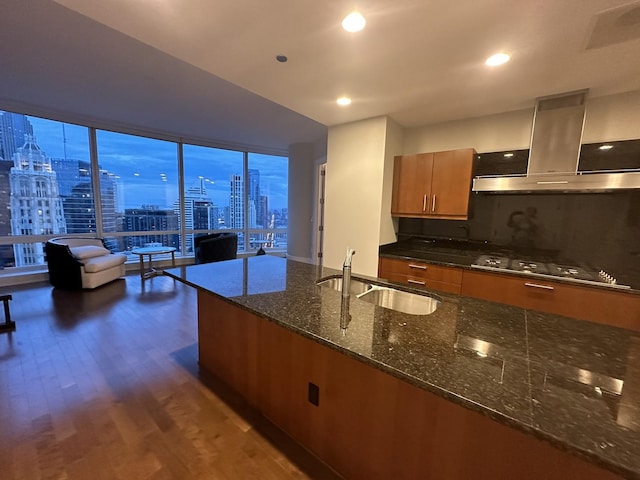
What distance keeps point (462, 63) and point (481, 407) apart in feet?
6.88

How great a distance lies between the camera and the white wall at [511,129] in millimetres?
2305

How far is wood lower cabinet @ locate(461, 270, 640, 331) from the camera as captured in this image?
6.45 feet

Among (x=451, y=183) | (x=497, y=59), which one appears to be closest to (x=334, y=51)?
(x=497, y=59)

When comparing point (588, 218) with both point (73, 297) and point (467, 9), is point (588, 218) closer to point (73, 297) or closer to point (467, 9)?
point (467, 9)

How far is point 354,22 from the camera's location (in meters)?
1.48

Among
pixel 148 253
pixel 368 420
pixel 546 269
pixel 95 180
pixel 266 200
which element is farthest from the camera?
pixel 266 200

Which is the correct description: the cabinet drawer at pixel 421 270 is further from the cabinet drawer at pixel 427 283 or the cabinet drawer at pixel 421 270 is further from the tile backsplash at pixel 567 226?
the tile backsplash at pixel 567 226

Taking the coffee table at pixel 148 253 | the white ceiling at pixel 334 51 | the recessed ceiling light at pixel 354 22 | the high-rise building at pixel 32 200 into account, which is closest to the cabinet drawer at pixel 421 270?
the white ceiling at pixel 334 51

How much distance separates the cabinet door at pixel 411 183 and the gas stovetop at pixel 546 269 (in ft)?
2.77

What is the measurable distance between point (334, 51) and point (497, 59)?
1.09 metres

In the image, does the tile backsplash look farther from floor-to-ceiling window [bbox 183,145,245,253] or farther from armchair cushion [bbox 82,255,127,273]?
floor-to-ceiling window [bbox 183,145,245,253]

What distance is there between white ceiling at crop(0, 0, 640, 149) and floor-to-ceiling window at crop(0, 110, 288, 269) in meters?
1.28

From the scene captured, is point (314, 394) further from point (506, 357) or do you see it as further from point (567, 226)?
point (567, 226)

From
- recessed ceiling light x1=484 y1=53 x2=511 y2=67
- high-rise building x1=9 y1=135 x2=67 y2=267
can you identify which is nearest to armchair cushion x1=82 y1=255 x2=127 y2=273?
high-rise building x1=9 y1=135 x2=67 y2=267
